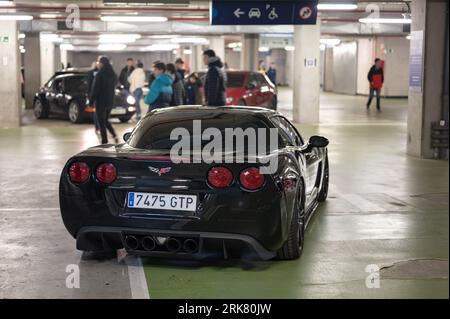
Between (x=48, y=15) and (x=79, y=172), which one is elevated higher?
(x=48, y=15)

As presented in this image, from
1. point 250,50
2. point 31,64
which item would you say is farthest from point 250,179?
point 250,50

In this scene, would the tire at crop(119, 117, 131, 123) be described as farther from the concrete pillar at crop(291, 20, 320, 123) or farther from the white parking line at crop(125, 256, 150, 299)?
the white parking line at crop(125, 256, 150, 299)

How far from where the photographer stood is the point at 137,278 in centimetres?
529

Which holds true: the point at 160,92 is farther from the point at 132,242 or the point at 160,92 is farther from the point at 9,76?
the point at 132,242

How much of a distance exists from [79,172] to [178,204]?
31.5 inches

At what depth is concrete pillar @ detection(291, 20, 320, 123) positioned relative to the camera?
1867 cm

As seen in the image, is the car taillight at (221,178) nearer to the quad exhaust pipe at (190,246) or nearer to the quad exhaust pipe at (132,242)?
the quad exhaust pipe at (190,246)

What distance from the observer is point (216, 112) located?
6.42 metres

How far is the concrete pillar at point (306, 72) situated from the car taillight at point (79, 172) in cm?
1379

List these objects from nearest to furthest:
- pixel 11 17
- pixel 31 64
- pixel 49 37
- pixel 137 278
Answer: pixel 137 278, pixel 11 17, pixel 31 64, pixel 49 37

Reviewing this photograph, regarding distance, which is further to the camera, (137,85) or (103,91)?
(137,85)

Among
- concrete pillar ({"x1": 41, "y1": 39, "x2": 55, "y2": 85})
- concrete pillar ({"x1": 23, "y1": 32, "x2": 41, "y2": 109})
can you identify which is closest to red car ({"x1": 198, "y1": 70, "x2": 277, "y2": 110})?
concrete pillar ({"x1": 23, "y1": 32, "x2": 41, "y2": 109})

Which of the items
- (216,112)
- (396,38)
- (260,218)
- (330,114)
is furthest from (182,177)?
(396,38)
